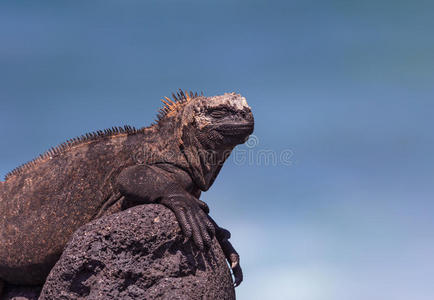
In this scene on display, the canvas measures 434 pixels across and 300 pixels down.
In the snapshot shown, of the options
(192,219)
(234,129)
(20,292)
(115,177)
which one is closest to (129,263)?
(192,219)

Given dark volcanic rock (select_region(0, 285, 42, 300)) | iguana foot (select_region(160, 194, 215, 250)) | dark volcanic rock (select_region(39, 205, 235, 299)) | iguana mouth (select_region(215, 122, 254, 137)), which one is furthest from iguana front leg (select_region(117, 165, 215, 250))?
dark volcanic rock (select_region(0, 285, 42, 300))

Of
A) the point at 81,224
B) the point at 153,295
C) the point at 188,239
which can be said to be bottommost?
the point at 153,295

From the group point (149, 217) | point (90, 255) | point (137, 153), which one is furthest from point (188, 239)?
point (137, 153)

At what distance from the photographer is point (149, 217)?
5.87m

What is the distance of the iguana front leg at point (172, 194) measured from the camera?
587 cm

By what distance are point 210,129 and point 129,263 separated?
5.83 feet

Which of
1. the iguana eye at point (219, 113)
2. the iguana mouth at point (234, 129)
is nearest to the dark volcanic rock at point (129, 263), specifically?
the iguana mouth at point (234, 129)

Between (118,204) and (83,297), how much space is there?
1.21 meters

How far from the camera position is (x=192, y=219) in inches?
232

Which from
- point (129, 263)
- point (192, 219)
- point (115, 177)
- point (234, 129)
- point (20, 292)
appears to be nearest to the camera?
point (129, 263)

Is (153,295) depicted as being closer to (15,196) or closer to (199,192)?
(199,192)

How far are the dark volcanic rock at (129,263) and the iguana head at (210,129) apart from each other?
3.11ft

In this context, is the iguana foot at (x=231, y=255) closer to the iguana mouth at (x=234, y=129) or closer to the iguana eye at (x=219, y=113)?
the iguana mouth at (x=234, y=129)

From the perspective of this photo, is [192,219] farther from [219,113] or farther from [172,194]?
[219,113]
